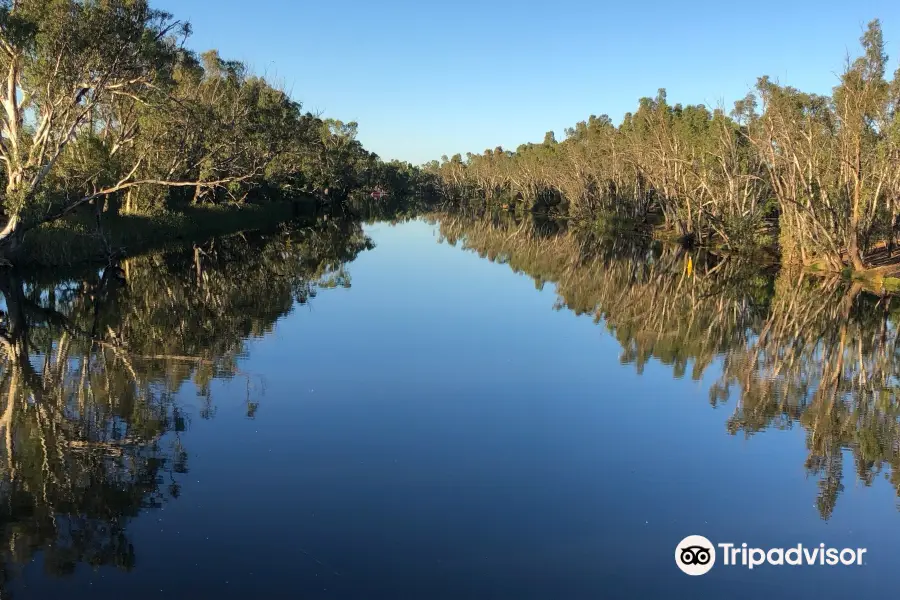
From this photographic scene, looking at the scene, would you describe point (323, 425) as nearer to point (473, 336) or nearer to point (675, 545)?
point (675, 545)

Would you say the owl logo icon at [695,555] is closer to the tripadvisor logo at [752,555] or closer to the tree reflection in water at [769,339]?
the tripadvisor logo at [752,555]

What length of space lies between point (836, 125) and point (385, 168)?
133 meters

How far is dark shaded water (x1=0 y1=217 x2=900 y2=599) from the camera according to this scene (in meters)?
7.27

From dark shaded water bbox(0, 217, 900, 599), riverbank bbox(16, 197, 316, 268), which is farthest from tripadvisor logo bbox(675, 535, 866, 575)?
riverbank bbox(16, 197, 316, 268)

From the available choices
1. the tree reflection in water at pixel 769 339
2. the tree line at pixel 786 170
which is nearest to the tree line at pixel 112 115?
the tree reflection in water at pixel 769 339

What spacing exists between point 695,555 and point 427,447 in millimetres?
4378

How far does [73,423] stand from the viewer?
1077cm

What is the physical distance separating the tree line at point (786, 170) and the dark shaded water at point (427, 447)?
33.6 ft

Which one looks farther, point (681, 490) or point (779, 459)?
point (779, 459)

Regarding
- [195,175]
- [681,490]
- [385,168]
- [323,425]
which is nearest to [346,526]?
[323,425]

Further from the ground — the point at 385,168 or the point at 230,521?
the point at 385,168

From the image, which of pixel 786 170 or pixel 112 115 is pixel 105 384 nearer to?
pixel 112 115

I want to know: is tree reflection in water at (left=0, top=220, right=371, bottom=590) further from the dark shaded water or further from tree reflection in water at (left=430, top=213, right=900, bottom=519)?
tree reflection in water at (left=430, top=213, right=900, bottom=519)

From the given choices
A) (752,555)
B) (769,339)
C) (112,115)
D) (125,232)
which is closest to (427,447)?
(752,555)
